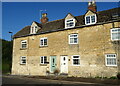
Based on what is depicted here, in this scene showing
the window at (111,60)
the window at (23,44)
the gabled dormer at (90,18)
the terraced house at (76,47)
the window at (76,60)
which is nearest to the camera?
the window at (111,60)

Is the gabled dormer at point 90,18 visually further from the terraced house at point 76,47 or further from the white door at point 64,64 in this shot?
the white door at point 64,64

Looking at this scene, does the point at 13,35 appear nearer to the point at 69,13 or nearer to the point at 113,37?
the point at 69,13

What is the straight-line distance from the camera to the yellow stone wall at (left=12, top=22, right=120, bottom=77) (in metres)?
15.0

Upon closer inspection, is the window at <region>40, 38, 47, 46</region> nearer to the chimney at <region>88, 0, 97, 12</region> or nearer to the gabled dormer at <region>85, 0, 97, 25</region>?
the gabled dormer at <region>85, 0, 97, 25</region>

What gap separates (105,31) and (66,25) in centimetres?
576

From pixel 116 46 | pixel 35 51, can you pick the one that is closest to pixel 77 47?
pixel 116 46

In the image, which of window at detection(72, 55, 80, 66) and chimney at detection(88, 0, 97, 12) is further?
chimney at detection(88, 0, 97, 12)

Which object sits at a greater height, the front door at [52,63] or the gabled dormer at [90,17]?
the gabled dormer at [90,17]

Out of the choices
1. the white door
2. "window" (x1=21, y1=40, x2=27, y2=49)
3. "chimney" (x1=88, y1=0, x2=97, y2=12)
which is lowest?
the white door

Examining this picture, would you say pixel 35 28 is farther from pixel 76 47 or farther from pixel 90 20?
pixel 90 20

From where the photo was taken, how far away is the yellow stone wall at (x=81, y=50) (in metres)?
15.0

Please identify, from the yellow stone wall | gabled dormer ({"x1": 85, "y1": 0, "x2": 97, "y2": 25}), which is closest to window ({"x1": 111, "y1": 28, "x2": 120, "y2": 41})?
the yellow stone wall

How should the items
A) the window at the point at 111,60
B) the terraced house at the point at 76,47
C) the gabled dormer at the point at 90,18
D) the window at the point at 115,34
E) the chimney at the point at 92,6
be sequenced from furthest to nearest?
the chimney at the point at 92,6, the gabled dormer at the point at 90,18, the terraced house at the point at 76,47, the window at the point at 115,34, the window at the point at 111,60

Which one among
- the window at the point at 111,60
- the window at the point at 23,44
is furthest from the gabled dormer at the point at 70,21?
the window at the point at 23,44
